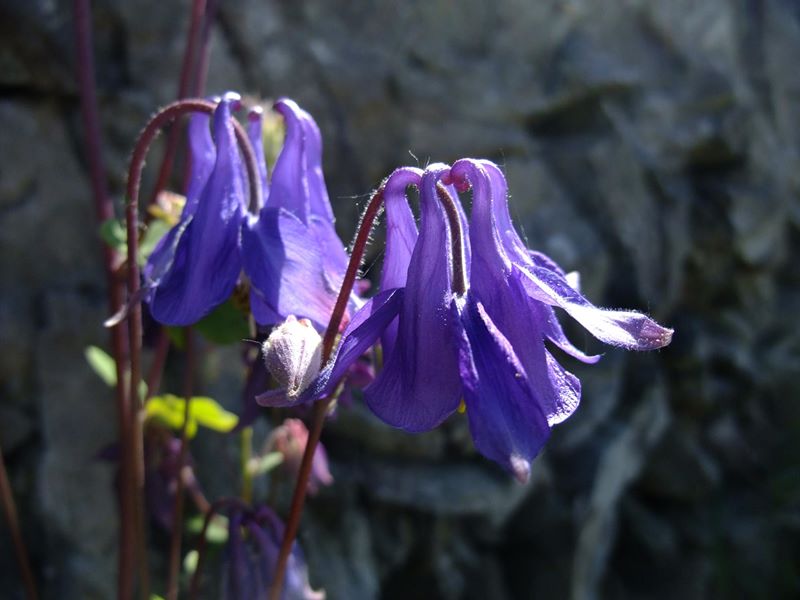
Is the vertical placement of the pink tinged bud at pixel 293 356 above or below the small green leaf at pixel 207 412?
above

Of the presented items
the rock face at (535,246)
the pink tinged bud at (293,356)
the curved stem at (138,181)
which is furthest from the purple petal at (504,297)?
the rock face at (535,246)

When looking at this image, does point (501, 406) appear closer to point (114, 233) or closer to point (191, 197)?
point (191, 197)

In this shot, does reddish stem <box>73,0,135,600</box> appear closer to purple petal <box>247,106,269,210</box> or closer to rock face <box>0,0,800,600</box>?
purple petal <box>247,106,269,210</box>

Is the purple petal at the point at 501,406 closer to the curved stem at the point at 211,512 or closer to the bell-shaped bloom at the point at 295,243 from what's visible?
the bell-shaped bloom at the point at 295,243

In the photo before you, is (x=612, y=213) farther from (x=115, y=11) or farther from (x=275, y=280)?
(x=275, y=280)

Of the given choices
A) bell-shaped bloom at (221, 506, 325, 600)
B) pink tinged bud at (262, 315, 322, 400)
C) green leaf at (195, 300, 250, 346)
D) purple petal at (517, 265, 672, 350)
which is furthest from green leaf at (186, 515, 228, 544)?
purple petal at (517, 265, 672, 350)

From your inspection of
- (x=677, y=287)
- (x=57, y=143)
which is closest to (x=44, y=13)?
(x=57, y=143)

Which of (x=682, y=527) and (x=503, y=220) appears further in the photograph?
(x=682, y=527)
